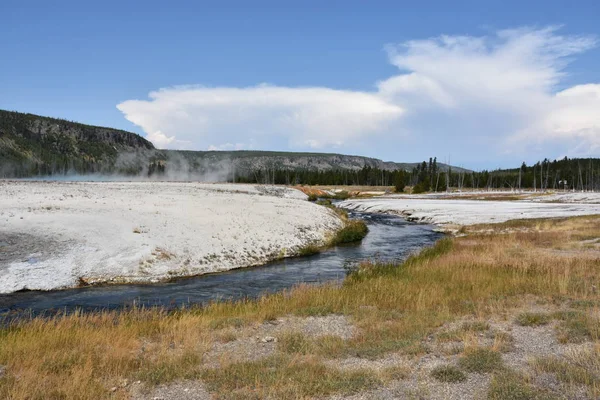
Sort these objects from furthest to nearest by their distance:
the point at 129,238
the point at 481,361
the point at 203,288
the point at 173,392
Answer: the point at 129,238 < the point at 203,288 < the point at 481,361 < the point at 173,392

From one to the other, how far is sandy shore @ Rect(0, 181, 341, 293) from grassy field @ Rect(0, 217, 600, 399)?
8206 millimetres

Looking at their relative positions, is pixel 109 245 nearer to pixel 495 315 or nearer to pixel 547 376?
pixel 495 315

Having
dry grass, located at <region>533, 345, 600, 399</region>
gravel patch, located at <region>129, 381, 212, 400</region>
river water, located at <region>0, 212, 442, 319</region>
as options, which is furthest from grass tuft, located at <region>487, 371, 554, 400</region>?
river water, located at <region>0, 212, 442, 319</region>

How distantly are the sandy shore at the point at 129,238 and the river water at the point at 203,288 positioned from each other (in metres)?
1.17

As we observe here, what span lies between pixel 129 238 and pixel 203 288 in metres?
7.69

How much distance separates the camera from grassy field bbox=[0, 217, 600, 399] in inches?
300

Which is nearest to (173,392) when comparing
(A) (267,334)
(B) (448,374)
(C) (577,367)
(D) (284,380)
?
(D) (284,380)

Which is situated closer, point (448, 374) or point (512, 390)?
point (512, 390)

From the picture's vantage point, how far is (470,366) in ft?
27.5

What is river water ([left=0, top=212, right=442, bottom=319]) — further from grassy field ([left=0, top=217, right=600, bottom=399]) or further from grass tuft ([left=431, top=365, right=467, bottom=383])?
grass tuft ([left=431, top=365, right=467, bottom=383])

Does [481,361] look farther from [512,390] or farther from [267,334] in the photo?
[267,334]

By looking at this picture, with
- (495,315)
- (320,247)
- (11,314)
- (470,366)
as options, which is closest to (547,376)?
(470,366)

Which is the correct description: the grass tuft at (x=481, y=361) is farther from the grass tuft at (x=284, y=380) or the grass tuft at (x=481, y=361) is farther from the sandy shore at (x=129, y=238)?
the sandy shore at (x=129, y=238)

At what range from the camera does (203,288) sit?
19.5 meters
